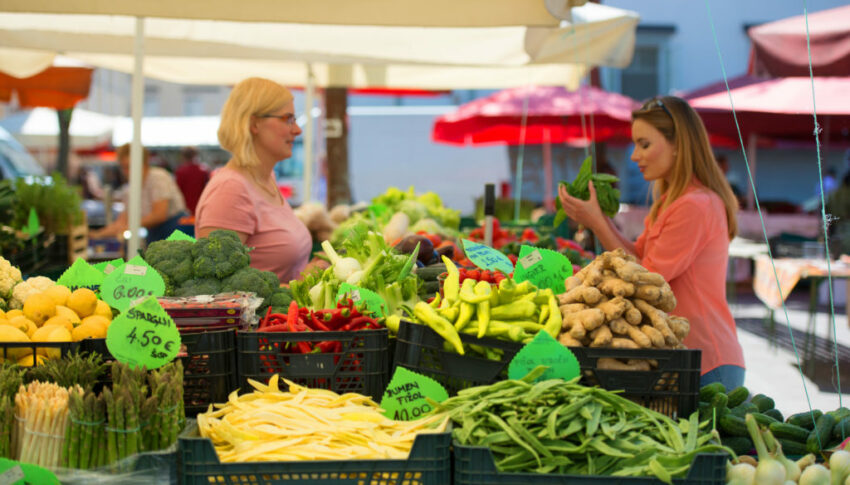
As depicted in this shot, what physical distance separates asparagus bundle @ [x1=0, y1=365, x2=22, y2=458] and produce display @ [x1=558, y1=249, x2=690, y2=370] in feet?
4.75

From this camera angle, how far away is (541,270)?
2.57 metres

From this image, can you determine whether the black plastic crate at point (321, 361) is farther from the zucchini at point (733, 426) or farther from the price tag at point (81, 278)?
the zucchini at point (733, 426)

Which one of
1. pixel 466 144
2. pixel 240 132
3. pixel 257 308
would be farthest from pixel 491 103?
pixel 257 308

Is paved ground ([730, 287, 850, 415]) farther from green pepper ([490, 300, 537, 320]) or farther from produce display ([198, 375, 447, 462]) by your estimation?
produce display ([198, 375, 447, 462])

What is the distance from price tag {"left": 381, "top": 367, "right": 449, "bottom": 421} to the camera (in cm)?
214

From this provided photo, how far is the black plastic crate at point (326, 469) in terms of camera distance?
1813 millimetres

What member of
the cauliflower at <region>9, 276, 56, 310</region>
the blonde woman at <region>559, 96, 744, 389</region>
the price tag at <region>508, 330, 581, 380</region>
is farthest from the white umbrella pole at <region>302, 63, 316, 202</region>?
the price tag at <region>508, 330, 581, 380</region>

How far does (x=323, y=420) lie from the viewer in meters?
2.03

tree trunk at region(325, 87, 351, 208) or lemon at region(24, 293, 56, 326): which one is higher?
tree trunk at region(325, 87, 351, 208)

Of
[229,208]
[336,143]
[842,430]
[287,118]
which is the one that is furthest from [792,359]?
[229,208]

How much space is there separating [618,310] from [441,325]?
508 mm

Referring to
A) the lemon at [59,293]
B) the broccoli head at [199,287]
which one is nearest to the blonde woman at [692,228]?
the broccoli head at [199,287]

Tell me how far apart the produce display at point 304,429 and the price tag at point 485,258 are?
717mm

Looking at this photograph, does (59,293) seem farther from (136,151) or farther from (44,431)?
(136,151)
